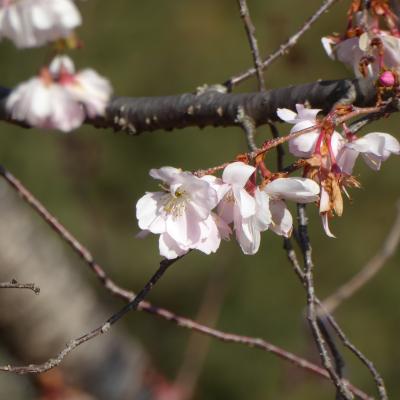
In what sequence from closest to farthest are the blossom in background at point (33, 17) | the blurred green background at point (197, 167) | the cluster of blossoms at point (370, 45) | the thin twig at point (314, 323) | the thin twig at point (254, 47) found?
1. the thin twig at point (314, 323)
2. the cluster of blossoms at point (370, 45)
3. the thin twig at point (254, 47)
4. the blossom in background at point (33, 17)
5. the blurred green background at point (197, 167)

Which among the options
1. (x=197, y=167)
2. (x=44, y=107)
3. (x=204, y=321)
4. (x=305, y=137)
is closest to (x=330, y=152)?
(x=305, y=137)

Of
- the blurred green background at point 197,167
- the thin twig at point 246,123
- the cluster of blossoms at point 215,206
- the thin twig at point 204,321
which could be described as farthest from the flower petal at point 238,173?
the blurred green background at point 197,167

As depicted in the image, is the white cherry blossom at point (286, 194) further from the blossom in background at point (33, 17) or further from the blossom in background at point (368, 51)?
the blossom in background at point (33, 17)

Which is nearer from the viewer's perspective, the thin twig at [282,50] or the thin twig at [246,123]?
the thin twig at [246,123]

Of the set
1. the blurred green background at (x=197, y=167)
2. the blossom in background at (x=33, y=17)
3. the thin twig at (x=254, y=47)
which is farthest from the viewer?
the blurred green background at (x=197, y=167)

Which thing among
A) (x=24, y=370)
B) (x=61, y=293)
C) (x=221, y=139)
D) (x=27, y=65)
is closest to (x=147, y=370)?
(x=61, y=293)

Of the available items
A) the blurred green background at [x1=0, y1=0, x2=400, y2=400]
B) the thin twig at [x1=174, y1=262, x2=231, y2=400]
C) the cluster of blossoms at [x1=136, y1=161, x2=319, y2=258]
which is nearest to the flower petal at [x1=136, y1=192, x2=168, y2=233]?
the cluster of blossoms at [x1=136, y1=161, x2=319, y2=258]

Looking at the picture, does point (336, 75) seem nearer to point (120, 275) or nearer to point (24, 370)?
point (120, 275)
